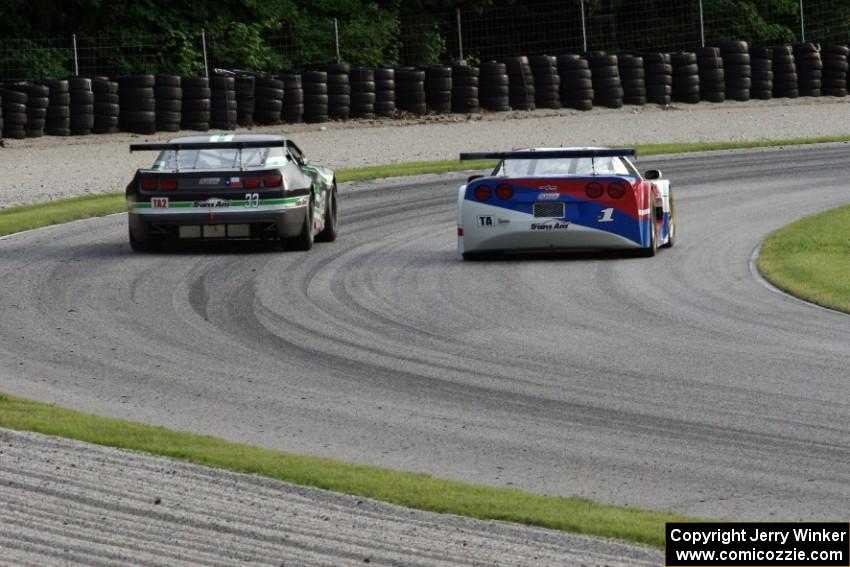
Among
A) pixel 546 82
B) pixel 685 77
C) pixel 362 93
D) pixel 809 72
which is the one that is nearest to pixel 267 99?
pixel 362 93

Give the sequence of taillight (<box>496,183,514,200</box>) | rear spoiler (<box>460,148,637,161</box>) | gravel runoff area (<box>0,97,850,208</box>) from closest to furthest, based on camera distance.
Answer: taillight (<box>496,183,514,200</box>)
rear spoiler (<box>460,148,637,161</box>)
gravel runoff area (<box>0,97,850,208</box>)

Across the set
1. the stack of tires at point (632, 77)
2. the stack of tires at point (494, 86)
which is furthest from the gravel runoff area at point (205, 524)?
the stack of tires at point (632, 77)

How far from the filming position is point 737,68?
3606cm

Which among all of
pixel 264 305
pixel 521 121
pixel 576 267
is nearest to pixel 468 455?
pixel 264 305

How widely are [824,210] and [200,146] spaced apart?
8036 mm

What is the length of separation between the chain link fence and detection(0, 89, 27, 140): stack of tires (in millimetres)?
3767

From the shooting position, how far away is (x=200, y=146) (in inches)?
675

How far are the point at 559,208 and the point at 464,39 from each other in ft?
91.8

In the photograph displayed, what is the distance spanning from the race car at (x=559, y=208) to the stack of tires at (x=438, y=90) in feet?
59.4

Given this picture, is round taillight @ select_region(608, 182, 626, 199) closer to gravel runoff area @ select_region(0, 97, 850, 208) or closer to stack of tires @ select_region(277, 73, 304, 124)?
gravel runoff area @ select_region(0, 97, 850, 208)

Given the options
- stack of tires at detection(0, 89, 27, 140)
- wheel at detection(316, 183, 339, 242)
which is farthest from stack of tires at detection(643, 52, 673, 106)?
wheel at detection(316, 183, 339, 242)

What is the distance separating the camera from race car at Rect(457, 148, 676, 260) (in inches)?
619

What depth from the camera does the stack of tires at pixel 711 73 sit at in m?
35.8

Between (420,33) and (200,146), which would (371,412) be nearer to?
(200,146)
